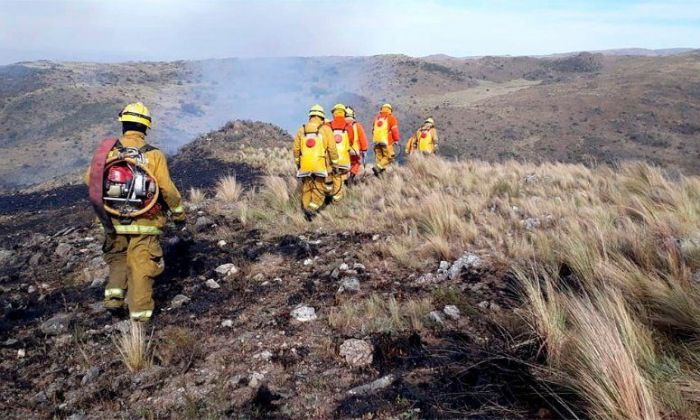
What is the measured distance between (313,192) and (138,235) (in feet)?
11.3

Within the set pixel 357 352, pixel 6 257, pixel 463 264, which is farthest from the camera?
pixel 6 257

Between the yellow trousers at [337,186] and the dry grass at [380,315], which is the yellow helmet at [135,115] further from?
the yellow trousers at [337,186]

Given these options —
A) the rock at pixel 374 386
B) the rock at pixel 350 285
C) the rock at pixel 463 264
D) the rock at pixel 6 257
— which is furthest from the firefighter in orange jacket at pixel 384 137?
the rock at pixel 374 386

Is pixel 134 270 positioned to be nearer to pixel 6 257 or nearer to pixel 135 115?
pixel 135 115

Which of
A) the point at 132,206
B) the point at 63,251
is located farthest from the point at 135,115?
the point at 63,251

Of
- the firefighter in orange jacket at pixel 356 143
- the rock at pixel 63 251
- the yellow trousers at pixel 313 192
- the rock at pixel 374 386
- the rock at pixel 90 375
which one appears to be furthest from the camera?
Result: the firefighter in orange jacket at pixel 356 143

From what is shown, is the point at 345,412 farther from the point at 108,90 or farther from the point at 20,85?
the point at 20,85

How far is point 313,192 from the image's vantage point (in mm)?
7270

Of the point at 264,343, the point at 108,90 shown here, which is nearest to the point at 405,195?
the point at 264,343

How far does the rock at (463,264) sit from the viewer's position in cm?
436

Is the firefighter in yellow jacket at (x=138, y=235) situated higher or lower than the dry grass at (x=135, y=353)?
higher

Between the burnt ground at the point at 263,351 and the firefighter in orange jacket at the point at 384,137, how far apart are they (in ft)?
16.6

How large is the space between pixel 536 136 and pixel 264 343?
3518 cm

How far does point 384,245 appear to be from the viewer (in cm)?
526
